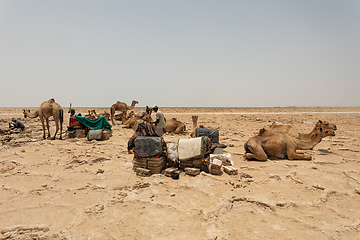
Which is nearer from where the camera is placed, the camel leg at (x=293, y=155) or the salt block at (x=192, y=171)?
the salt block at (x=192, y=171)

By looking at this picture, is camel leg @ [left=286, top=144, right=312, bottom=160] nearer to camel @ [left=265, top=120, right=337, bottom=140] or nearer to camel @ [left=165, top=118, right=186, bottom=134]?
camel @ [left=265, top=120, right=337, bottom=140]

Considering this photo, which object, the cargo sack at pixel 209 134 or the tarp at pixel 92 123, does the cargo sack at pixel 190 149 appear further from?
the tarp at pixel 92 123

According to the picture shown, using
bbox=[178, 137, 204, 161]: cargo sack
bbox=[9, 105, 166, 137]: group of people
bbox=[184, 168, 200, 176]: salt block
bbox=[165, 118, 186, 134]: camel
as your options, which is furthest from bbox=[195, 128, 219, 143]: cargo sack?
bbox=[165, 118, 186, 134]: camel

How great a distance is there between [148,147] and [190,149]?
1.21 metres

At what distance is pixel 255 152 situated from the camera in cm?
718

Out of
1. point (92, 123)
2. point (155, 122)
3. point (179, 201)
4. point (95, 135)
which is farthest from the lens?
point (92, 123)

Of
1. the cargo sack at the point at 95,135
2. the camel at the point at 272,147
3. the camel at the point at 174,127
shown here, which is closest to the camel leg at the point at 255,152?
the camel at the point at 272,147

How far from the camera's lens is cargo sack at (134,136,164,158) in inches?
238

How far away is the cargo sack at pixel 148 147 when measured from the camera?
6.05 metres

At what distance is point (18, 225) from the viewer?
381 centimetres

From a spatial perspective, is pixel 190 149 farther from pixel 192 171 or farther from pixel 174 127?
pixel 174 127

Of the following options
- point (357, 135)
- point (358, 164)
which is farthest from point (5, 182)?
point (357, 135)

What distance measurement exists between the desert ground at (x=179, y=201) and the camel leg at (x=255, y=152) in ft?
0.67

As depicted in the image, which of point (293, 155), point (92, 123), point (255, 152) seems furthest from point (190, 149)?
point (92, 123)
